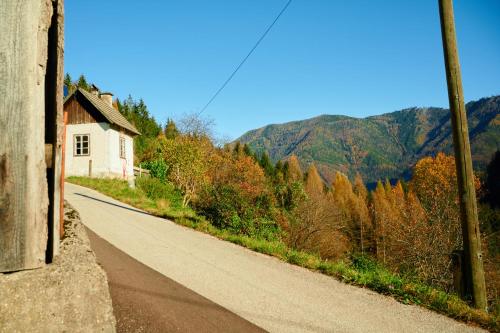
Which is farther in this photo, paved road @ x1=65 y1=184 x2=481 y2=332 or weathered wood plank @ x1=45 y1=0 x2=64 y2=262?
paved road @ x1=65 y1=184 x2=481 y2=332

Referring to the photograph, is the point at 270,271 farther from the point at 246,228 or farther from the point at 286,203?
the point at 286,203

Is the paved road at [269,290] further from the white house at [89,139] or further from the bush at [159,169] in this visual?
the bush at [159,169]

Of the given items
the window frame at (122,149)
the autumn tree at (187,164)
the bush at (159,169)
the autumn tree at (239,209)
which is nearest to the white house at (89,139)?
the window frame at (122,149)

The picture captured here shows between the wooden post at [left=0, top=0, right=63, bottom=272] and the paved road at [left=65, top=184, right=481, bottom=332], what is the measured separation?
3413 mm

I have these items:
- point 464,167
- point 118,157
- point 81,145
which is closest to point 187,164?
point 118,157

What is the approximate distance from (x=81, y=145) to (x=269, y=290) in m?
22.7

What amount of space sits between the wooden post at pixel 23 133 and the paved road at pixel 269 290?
11.2ft

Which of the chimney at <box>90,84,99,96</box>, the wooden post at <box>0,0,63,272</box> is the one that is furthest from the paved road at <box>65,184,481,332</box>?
the chimney at <box>90,84,99,96</box>

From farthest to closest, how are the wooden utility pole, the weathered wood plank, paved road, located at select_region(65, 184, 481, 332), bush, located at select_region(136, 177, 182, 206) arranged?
bush, located at select_region(136, 177, 182, 206) < the wooden utility pole < paved road, located at select_region(65, 184, 481, 332) < the weathered wood plank

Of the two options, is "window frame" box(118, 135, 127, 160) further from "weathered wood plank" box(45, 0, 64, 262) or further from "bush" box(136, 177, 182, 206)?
"weathered wood plank" box(45, 0, 64, 262)

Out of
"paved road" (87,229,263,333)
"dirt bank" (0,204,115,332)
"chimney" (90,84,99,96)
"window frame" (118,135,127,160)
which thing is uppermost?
"chimney" (90,84,99,96)

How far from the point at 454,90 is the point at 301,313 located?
491 centimetres

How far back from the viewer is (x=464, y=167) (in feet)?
19.6

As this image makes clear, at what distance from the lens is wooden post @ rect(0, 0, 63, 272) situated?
53.8 inches
